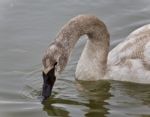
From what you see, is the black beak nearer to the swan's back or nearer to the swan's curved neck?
the swan's curved neck

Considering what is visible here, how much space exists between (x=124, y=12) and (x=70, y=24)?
10.8 feet

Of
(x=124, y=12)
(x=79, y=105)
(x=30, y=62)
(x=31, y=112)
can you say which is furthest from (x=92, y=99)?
(x=124, y=12)

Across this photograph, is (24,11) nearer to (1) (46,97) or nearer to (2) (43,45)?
(2) (43,45)

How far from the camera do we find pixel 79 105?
8.86m

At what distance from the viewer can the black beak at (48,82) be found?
8.53 meters

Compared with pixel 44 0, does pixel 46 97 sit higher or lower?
lower

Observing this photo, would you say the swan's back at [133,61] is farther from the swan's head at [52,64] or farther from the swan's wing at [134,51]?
the swan's head at [52,64]

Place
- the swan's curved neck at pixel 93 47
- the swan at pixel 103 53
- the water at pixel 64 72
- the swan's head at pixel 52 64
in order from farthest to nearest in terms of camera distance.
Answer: the swan's curved neck at pixel 93 47
the swan at pixel 103 53
the water at pixel 64 72
the swan's head at pixel 52 64

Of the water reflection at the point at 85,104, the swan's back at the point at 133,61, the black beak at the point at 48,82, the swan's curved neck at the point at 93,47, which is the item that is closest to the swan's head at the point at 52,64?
the black beak at the point at 48,82

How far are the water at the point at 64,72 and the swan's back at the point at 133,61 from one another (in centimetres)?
13

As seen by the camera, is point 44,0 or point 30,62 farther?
point 44,0

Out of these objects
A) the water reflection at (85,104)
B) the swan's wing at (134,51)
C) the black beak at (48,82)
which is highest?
the swan's wing at (134,51)

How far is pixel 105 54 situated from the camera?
33.4 ft

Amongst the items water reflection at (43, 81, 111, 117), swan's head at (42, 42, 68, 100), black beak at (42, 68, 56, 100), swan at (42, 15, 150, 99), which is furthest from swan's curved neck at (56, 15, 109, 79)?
black beak at (42, 68, 56, 100)
